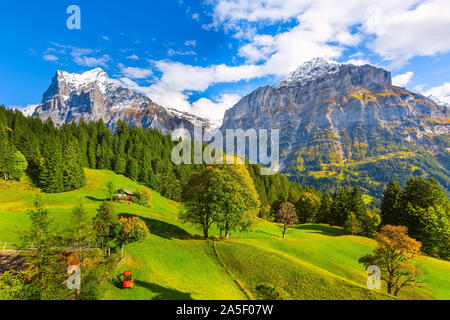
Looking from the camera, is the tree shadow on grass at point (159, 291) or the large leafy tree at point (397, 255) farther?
the large leafy tree at point (397, 255)

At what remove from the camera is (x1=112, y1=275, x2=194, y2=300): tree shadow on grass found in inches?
845

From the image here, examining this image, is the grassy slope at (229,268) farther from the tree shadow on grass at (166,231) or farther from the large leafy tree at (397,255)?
the large leafy tree at (397,255)

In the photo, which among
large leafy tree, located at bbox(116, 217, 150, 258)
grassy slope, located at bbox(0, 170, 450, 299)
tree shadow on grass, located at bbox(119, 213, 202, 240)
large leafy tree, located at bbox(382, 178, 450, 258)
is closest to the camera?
grassy slope, located at bbox(0, 170, 450, 299)

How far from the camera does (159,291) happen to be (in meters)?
22.5

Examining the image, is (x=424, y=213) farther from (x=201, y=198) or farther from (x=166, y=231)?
(x=166, y=231)

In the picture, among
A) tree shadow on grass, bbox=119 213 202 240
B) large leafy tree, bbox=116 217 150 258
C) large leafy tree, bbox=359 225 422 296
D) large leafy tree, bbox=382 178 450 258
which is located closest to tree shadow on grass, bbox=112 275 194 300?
large leafy tree, bbox=116 217 150 258

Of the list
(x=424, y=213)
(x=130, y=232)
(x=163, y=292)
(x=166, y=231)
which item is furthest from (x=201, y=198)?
(x=424, y=213)

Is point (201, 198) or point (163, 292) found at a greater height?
point (201, 198)

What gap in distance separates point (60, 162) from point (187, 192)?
194 feet

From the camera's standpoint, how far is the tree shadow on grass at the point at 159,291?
2145cm

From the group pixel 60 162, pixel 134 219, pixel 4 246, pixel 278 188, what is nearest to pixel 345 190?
pixel 278 188

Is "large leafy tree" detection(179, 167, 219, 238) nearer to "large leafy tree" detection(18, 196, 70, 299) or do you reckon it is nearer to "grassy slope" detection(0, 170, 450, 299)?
"grassy slope" detection(0, 170, 450, 299)

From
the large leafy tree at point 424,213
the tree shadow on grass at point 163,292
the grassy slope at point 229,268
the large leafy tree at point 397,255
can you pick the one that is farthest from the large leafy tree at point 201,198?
the large leafy tree at point 424,213
